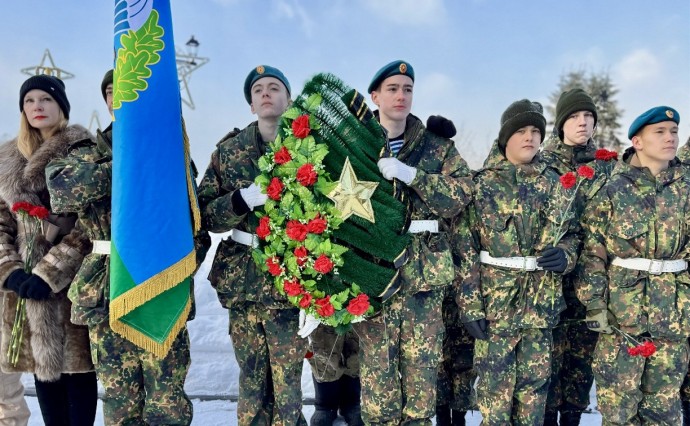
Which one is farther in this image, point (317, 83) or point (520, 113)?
point (520, 113)

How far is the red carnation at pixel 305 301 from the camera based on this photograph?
302 cm

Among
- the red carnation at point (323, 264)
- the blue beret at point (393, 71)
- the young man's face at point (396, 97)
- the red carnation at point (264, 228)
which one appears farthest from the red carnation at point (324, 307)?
the blue beret at point (393, 71)

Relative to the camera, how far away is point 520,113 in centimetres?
338

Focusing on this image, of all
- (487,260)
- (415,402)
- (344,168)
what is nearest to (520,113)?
(487,260)

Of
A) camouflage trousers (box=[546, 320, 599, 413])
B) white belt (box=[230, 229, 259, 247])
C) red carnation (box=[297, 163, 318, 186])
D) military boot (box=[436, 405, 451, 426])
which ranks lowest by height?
military boot (box=[436, 405, 451, 426])

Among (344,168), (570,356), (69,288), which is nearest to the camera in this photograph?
(344,168)

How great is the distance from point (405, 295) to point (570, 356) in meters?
1.69

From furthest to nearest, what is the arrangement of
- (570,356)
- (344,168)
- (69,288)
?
(570,356)
(69,288)
(344,168)

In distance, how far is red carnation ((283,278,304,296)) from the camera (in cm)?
301

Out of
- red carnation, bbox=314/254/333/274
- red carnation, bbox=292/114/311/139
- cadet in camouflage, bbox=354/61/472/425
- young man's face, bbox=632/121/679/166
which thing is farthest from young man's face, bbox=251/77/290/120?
young man's face, bbox=632/121/679/166

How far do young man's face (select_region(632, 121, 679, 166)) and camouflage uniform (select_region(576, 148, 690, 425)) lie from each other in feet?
0.38

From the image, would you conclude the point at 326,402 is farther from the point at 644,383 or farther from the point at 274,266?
the point at 644,383

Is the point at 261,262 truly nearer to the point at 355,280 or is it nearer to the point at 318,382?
the point at 355,280

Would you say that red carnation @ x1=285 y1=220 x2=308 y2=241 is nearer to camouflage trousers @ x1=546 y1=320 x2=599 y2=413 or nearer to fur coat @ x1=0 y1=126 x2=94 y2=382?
fur coat @ x1=0 y1=126 x2=94 y2=382
